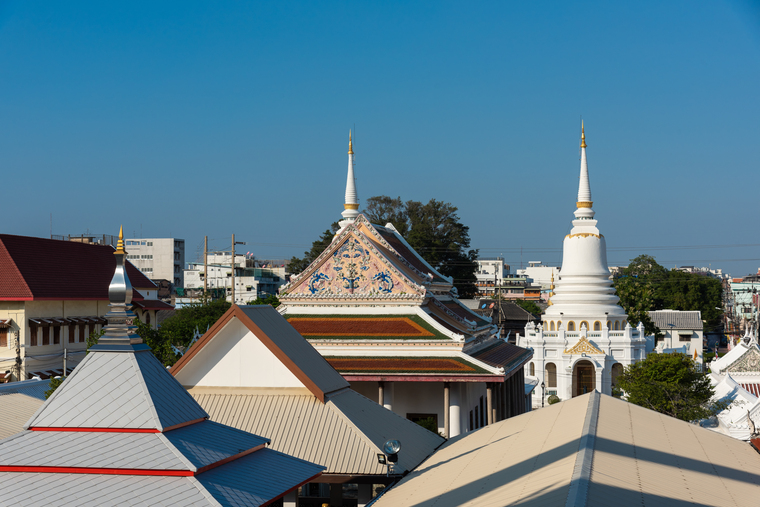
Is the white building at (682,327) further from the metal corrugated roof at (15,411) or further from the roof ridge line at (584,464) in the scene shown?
the roof ridge line at (584,464)

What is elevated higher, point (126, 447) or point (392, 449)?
point (126, 447)

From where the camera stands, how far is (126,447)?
9.84m

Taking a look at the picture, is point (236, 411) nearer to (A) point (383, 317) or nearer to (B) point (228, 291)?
(A) point (383, 317)

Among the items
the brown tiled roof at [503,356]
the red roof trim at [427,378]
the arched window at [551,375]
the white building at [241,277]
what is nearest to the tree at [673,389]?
the brown tiled roof at [503,356]

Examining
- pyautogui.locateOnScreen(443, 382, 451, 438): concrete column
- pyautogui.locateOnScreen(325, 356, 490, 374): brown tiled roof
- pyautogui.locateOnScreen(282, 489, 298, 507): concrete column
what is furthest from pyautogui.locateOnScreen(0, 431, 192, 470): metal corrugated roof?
pyautogui.locateOnScreen(443, 382, 451, 438): concrete column

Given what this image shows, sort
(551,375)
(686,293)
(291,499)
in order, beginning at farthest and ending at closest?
(686,293)
(551,375)
(291,499)

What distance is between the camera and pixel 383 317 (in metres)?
29.7

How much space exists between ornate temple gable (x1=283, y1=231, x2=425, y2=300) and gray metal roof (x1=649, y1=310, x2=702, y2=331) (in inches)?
2341

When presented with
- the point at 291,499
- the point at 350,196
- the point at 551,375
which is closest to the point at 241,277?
the point at 551,375

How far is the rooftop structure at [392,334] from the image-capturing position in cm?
2752

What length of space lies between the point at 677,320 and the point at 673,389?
5368 centimetres

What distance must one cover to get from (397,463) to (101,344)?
700cm

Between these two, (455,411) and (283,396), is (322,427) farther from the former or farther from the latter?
(455,411)

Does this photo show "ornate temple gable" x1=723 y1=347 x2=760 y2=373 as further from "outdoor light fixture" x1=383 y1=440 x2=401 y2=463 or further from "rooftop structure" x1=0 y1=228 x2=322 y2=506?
"rooftop structure" x1=0 y1=228 x2=322 y2=506
